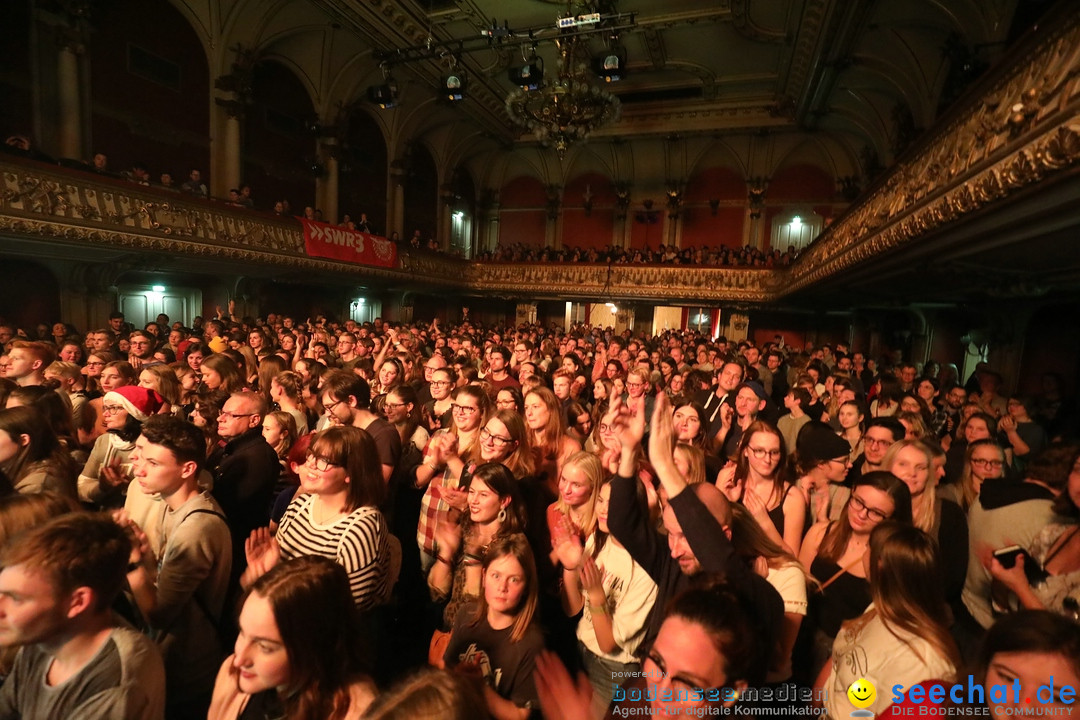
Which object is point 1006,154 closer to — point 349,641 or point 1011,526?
point 1011,526

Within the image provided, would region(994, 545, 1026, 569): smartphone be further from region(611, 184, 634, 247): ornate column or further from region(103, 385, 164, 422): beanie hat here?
region(611, 184, 634, 247): ornate column

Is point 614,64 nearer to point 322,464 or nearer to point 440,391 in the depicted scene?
point 440,391

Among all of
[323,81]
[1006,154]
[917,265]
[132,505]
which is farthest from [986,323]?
[323,81]

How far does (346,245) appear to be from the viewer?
14164 mm

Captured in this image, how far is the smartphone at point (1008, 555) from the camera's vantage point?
77.6 inches

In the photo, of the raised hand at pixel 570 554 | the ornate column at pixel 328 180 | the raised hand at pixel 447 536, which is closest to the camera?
the raised hand at pixel 570 554

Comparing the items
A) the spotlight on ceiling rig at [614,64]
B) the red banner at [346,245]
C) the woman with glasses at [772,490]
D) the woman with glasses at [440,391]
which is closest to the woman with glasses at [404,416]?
the woman with glasses at [440,391]

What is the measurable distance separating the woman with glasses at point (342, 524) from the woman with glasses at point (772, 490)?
2052 mm

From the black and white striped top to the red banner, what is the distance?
481 inches

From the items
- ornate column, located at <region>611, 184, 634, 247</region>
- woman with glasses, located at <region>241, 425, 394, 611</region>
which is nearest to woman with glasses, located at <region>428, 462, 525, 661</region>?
woman with glasses, located at <region>241, 425, 394, 611</region>

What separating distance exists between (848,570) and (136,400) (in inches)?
170

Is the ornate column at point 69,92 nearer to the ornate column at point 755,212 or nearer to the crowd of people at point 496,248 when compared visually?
the crowd of people at point 496,248

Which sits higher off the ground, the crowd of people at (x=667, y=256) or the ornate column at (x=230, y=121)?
the ornate column at (x=230, y=121)

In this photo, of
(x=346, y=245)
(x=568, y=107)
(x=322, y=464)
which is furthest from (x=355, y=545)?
(x=346, y=245)
